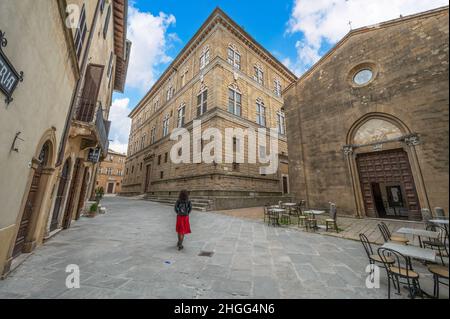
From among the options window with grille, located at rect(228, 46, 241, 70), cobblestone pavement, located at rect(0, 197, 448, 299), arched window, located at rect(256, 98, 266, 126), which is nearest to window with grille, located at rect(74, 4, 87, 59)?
cobblestone pavement, located at rect(0, 197, 448, 299)

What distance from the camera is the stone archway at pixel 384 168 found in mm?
7758

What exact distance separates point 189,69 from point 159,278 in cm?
2081

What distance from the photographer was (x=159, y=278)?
10.2 ft

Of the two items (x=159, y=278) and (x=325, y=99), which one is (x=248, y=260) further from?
(x=325, y=99)

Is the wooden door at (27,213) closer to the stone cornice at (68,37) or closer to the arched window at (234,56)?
the stone cornice at (68,37)

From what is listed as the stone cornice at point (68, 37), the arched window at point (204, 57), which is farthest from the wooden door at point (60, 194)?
the arched window at point (204, 57)

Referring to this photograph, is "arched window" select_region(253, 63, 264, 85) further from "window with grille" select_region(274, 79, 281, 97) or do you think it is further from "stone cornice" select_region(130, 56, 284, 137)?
"window with grille" select_region(274, 79, 281, 97)

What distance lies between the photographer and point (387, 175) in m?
8.69

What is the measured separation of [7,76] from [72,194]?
693cm

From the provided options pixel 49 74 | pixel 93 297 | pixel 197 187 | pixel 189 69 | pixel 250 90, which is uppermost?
pixel 189 69

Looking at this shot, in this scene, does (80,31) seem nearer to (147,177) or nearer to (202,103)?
(202,103)

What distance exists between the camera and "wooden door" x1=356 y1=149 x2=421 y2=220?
25.7 ft

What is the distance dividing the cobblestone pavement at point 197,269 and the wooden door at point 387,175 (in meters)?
4.90

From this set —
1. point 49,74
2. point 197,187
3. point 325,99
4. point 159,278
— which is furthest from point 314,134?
point 49,74
